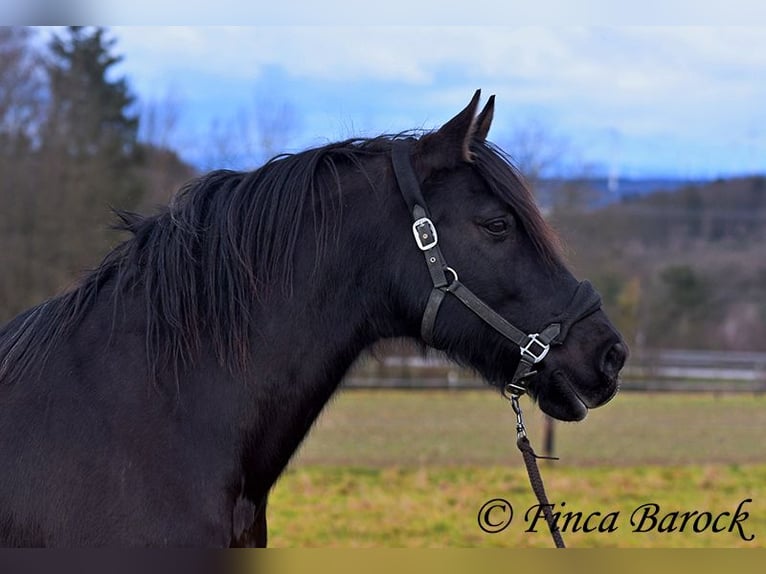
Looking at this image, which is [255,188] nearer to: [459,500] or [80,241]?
[459,500]

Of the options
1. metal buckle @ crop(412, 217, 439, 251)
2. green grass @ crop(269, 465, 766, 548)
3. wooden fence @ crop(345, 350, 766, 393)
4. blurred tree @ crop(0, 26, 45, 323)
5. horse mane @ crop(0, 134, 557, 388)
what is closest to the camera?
horse mane @ crop(0, 134, 557, 388)

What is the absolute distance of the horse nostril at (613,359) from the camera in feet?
10.8

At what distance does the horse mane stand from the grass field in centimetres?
89

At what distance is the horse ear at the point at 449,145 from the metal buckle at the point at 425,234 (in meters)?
0.21

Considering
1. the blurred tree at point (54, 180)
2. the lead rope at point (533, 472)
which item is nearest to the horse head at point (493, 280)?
the lead rope at point (533, 472)

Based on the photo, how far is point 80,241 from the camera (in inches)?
995

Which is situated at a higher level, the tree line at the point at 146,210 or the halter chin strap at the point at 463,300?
the halter chin strap at the point at 463,300

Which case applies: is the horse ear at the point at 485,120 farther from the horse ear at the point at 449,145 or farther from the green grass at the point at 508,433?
the green grass at the point at 508,433

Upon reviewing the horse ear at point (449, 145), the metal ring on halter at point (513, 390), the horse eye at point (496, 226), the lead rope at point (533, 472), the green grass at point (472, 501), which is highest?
the horse ear at point (449, 145)

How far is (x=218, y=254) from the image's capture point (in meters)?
3.23

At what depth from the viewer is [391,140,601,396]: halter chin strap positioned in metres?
3.24

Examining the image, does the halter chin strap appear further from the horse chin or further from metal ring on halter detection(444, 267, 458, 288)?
the horse chin

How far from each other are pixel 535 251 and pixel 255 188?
1.14m

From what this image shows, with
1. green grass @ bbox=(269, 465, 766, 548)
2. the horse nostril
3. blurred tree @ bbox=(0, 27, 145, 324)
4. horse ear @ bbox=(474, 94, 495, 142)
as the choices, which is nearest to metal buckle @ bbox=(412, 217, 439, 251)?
horse ear @ bbox=(474, 94, 495, 142)
